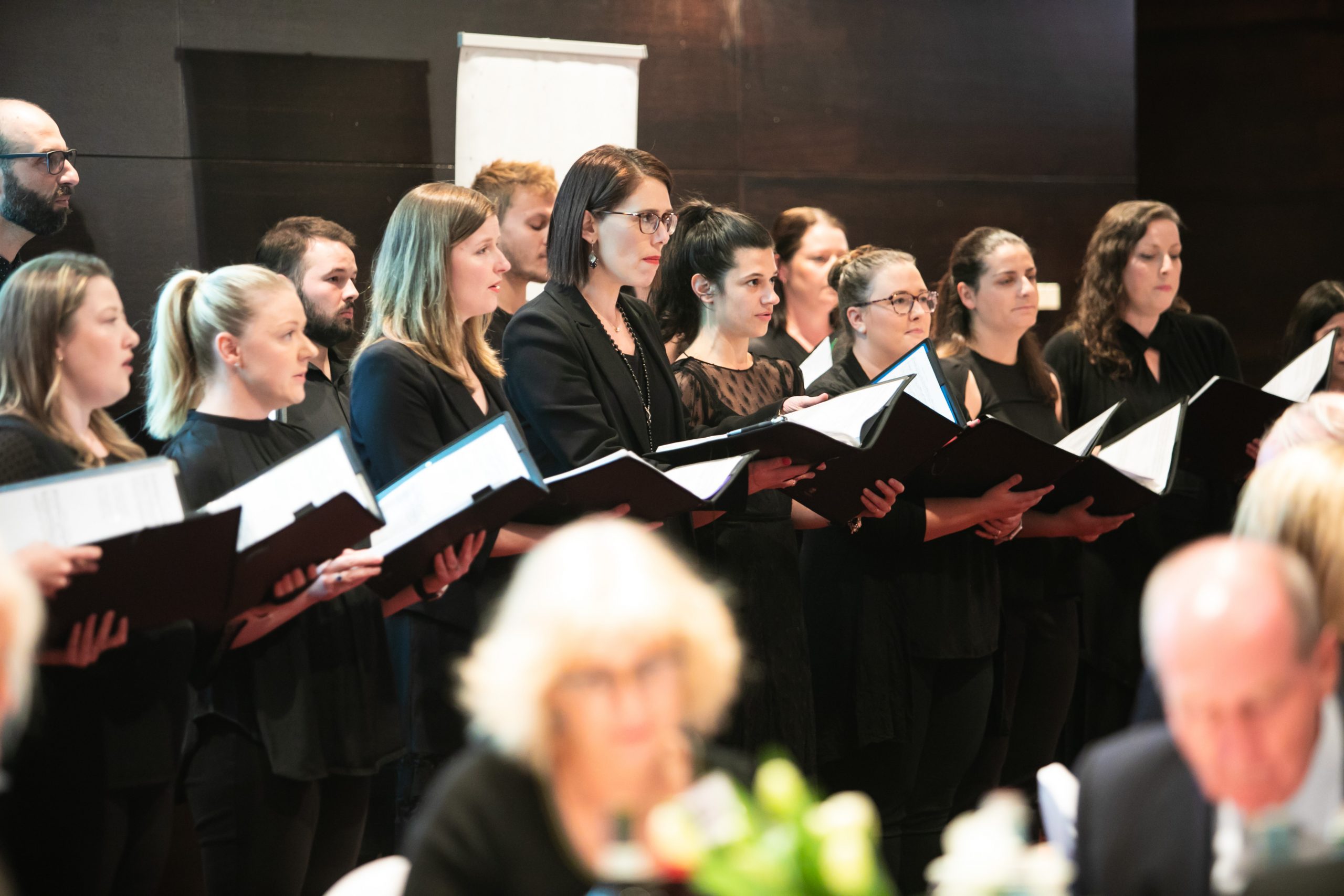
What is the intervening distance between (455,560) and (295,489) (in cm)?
44

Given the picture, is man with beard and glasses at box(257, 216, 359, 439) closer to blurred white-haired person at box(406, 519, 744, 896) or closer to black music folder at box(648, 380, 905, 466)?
black music folder at box(648, 380, 905, 466)

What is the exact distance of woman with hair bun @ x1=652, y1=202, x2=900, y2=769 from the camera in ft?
10.9

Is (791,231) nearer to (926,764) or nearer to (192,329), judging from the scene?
(926,764)

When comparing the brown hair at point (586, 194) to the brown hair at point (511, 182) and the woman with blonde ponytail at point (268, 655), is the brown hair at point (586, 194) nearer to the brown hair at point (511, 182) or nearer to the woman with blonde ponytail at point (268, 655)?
the woman with blonde ponytail at point (268, 655)

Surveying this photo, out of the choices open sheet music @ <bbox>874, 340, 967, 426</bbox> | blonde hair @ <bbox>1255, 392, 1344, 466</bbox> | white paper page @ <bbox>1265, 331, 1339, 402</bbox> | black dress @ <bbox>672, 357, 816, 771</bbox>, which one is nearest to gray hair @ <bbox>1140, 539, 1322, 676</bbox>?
blonde hair @ <bbox>1255, 392, 1344, 466</bbox>

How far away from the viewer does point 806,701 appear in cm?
338

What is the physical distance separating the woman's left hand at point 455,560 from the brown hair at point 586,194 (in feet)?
2.56

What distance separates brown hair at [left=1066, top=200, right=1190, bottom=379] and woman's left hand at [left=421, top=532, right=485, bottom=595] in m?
2.40

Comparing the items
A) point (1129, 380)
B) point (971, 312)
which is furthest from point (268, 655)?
point (1129, 380)

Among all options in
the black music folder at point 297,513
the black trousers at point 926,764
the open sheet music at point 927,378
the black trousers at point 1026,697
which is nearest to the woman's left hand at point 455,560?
the black music folder at point 297,513

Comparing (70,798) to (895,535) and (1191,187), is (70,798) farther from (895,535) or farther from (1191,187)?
(1191,187)

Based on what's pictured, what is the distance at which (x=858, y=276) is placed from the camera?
382 centimetres

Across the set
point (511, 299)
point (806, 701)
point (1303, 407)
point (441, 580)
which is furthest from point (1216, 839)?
point (511, 299)

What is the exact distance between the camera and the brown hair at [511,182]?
425 centimetres
